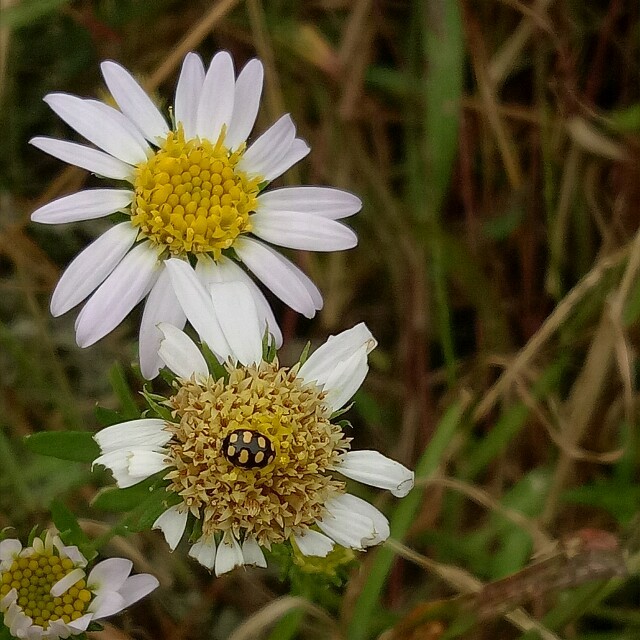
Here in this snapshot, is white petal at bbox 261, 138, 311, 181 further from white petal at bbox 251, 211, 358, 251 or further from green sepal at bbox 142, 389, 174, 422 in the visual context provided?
green sepal at bbox 142, 389, 174, 422

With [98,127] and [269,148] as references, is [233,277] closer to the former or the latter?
[269,148]

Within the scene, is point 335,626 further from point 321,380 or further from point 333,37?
point 333,37

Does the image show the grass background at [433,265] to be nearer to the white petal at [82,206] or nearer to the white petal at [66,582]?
the white petal at [66,582]

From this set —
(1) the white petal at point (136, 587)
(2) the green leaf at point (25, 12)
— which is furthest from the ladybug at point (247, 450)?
(2) the green leaf at point (25, 12)

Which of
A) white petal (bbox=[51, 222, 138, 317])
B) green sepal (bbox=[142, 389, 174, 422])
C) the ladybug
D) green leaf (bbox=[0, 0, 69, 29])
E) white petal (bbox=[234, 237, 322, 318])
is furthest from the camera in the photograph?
green leaf (bbox=[0, 0, 69, 29])

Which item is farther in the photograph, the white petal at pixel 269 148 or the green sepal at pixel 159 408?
the white petal at pixel 269 148

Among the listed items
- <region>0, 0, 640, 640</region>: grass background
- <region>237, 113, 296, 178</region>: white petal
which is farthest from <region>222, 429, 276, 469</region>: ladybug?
<region>0, 0, 640, 640</region>: grass background
